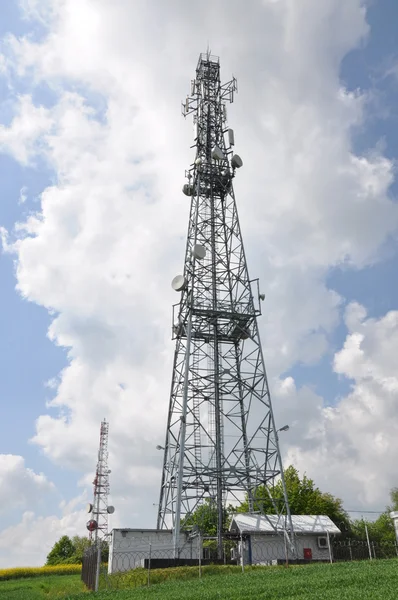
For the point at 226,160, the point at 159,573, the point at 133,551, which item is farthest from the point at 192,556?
the point at 226,160

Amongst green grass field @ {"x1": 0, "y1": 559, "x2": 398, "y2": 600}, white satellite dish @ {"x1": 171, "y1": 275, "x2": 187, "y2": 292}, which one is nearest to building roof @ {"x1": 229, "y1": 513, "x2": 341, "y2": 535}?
green grass field @ {"x1": 0, "y1": 559, "x2": 398, "y2": 600}

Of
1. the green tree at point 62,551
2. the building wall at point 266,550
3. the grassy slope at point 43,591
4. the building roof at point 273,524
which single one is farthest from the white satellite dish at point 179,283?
the green tree at point 62,551

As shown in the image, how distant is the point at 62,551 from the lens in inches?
3049

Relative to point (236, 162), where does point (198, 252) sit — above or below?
below

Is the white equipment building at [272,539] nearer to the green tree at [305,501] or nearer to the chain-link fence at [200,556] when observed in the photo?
the chain-link fence at [200,556]

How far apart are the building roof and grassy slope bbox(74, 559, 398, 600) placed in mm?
8859

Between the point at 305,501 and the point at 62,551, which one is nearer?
the point at 305,501

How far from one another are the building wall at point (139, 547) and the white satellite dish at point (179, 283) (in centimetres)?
1261

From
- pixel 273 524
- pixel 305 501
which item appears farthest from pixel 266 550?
pixel 305 501

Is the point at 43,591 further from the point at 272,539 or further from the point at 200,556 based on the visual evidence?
the point at 200,556

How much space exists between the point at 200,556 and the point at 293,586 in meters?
5.48

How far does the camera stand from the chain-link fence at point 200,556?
2114cm

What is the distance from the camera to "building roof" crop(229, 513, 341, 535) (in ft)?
94.0

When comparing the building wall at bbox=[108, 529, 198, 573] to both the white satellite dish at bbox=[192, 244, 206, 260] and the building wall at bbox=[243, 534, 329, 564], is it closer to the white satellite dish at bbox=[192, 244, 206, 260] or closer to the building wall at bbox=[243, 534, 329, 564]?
the building wall at bbox=[243, 534, 329, 564]
